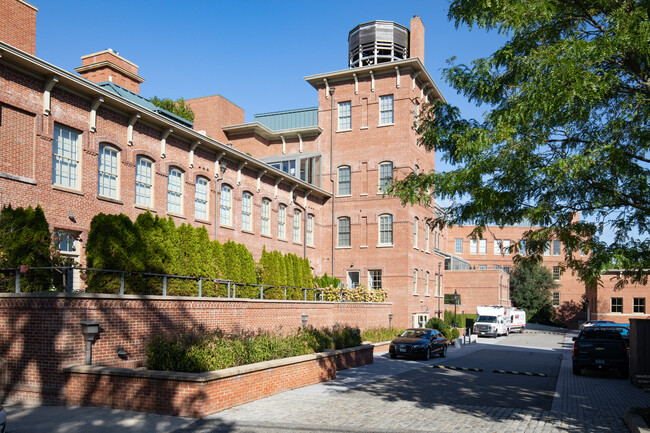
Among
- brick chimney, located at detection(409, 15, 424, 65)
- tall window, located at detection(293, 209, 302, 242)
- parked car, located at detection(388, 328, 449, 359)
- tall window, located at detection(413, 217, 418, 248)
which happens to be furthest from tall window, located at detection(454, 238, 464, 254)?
parked car, located at detection(388, 328, 449, 359)

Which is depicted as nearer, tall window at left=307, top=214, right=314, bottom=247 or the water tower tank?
tall window at left=307, top=214, right=314, bottom=247

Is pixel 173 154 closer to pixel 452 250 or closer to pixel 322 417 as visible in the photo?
pixel 322 417

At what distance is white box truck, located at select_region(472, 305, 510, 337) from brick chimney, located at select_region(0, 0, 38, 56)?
41.0 metres

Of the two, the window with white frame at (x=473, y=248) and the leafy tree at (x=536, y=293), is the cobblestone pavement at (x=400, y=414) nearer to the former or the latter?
the leafy tree at (x=536, y=293)

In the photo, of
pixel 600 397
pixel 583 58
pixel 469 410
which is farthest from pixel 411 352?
pixel 583 58

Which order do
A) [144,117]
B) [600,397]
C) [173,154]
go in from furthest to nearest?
1. [173,154]
2. [144,117]
3. [600,397]

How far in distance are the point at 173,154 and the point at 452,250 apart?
6962 cm

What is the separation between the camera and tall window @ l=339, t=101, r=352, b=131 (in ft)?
135

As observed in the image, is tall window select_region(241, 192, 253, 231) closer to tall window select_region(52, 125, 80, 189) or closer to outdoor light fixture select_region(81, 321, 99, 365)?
tall window select_region(52, 125, 80, 189)

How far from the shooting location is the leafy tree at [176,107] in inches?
1771

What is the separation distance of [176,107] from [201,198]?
68.9ft

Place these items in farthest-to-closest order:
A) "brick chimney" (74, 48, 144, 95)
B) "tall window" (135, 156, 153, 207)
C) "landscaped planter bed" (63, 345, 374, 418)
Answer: "brick chimney" (74, 48, 144, 95), "tall window" (135, 156, 153, 207), "landscaped planter bed" (63, 345, 374, 418)

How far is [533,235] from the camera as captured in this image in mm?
11250

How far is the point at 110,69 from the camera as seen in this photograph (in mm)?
31531
